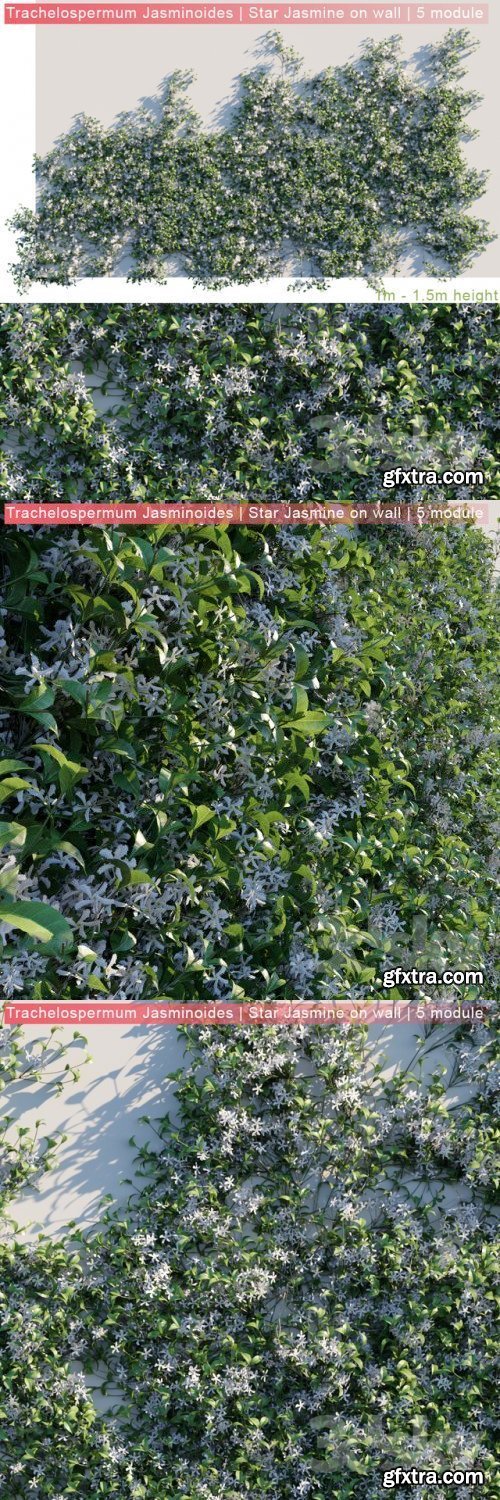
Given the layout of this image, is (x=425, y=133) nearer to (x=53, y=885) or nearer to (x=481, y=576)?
(x=481, y=576)

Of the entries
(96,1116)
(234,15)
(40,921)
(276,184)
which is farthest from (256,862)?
(234,15)

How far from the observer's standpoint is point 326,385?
14.4ft

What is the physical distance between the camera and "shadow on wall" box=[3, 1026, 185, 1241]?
3.46m

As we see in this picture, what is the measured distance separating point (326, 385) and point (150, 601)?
132 cm

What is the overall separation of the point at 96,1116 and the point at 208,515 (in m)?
2.38

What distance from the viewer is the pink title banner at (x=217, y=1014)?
3562mm

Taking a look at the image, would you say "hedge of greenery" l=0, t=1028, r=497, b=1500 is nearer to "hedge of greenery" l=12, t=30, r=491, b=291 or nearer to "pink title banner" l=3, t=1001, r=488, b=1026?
"pink title banner" l=3, t=1001, r=488, b=1026

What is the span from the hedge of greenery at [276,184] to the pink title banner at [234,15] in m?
0.10

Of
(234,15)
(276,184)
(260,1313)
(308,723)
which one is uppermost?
(234,15)

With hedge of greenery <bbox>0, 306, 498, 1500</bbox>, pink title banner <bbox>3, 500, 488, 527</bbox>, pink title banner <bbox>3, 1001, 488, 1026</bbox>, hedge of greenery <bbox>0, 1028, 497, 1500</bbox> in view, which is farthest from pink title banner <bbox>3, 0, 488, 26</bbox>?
hedge of greenery <bbox>0, 1028, 497, 1500</bbox>

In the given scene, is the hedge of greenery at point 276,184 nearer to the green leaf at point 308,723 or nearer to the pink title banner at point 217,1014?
the green leaf at point 308,723

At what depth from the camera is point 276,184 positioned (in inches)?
179

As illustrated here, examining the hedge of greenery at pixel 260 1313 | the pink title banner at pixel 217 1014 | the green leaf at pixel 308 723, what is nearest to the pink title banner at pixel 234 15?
the green leaf at pixel 308 723

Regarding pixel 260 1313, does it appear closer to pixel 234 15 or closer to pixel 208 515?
pixel 208 515
